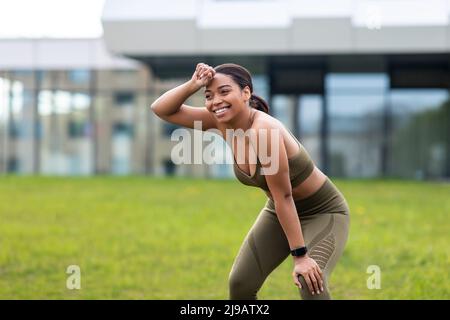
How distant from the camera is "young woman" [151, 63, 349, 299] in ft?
11.7

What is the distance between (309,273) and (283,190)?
0.46m

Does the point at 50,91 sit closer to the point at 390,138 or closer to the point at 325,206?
the point at 390,138

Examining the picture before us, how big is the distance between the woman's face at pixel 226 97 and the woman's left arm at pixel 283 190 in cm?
20

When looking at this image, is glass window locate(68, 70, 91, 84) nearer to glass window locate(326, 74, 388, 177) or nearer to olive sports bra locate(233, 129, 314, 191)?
glass window locate(326, 74, 388, 177)

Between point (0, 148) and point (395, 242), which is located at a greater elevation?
point (0, 148)

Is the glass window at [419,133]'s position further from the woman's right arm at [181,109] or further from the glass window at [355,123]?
the woman's right arm at [181,109]

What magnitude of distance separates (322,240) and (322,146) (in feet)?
63.9

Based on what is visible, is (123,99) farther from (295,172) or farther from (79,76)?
(295,172)

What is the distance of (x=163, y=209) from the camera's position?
12.9 m

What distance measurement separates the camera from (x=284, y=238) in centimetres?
410

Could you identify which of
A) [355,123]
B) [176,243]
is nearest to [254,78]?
[355,123]

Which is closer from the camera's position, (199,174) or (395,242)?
(395,242)
